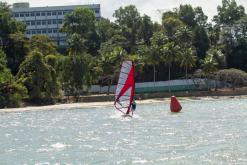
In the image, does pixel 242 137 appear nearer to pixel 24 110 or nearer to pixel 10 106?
pixel 24 110

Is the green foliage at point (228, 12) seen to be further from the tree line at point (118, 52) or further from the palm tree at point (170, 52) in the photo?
the palm tree at point (170, 52)

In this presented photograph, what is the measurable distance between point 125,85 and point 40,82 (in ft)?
114

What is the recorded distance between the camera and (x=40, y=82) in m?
72.7

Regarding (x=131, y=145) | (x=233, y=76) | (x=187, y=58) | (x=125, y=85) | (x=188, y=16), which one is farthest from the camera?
(x=188, y=16)

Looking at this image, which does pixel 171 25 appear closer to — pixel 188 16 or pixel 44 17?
pixel 188 16

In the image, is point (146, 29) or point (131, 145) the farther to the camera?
point (146, 29)

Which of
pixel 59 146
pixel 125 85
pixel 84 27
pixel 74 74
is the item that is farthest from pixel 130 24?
pixel 59 146

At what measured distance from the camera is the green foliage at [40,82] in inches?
2852

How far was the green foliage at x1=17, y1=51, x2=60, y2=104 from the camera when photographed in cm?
7244

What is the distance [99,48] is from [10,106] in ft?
142

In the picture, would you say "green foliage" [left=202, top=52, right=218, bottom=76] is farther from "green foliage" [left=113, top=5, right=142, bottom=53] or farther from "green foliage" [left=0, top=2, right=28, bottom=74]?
"green foliage" [left=0, top=2, right=28, bottom=74]

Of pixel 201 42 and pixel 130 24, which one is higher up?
pixel 130 24

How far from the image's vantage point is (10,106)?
6781 cm

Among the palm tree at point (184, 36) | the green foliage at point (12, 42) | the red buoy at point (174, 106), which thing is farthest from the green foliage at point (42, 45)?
the red buoy at point (174, 106)
